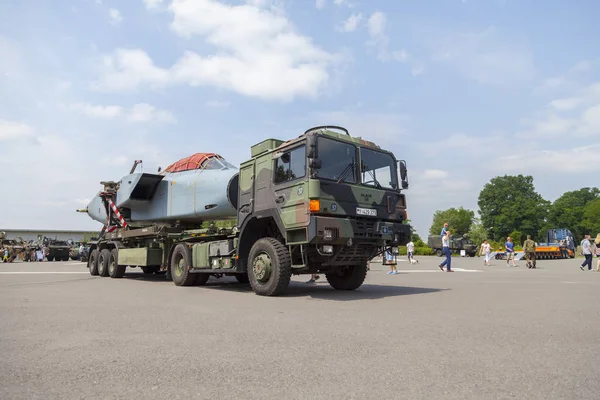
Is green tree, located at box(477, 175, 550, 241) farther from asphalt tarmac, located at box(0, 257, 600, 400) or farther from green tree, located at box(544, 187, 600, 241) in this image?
asphalt tarmac, located at box(0, 257, 600, 400)

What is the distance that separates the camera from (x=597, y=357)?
3789 mm

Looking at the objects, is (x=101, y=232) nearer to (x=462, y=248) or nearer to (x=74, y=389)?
(x=74, y=389)

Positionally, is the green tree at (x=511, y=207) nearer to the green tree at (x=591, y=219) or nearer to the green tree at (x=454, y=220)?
the green tree at (x=454, y=220)

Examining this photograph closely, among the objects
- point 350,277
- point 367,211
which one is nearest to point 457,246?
point 350,277

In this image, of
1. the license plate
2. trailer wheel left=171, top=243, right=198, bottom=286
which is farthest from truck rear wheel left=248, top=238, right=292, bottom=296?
trailer wheel left=171, top=243, right=198, bottom=286

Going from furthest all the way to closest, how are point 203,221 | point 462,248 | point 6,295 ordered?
point 462,248 → point 203,221 → point 6,295

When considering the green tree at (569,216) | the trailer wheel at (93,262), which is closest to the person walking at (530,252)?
the trailer wheel at (93,262)

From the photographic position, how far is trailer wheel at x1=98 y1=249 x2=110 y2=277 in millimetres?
15500

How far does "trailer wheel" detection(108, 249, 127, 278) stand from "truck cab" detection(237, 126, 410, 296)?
22.7 feet

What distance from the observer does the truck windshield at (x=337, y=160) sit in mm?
8328

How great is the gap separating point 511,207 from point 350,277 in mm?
74560

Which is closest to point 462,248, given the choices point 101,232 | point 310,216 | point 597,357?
point 101,232

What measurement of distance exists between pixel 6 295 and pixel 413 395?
29.4 ft

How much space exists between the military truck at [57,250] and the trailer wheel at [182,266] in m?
32.3
